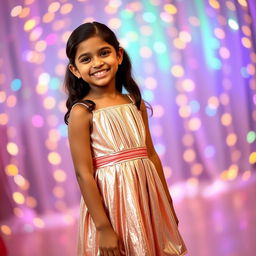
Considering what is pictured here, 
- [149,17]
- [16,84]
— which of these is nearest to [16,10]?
[16,84]

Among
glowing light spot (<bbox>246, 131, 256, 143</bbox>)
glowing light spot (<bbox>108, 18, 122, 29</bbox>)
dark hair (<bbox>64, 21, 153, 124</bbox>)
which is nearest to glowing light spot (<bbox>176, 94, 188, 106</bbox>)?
glowing light spot (<bbox>246, 131, 256, 143</bbox>)

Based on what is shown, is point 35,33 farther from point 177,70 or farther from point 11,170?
point 177,70

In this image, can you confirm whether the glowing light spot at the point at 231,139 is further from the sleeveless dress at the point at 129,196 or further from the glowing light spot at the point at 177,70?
the sleeveless dress at the point at 129,196

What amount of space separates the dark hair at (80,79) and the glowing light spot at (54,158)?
1674 millimetres

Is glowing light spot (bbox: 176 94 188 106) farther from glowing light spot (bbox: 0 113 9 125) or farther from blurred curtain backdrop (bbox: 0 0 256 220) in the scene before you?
glowing light spot (bbox: 0 113 9 125)

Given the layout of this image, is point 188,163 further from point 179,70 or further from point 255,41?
point 255,41

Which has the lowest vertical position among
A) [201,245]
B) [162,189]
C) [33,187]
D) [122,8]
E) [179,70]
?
[201,245]

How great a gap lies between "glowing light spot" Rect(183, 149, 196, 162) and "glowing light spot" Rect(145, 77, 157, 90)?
531mm

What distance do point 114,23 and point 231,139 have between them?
4.00 ft

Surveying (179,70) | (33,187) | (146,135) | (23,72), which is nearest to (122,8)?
(179,70)

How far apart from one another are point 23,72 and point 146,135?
5.82ft

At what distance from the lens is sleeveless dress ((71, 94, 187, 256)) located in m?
1.21

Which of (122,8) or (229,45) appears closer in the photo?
(122,8)

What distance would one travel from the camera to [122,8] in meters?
3.12
